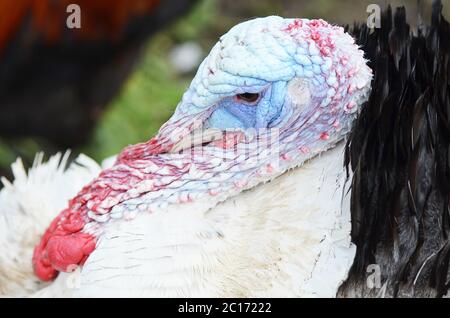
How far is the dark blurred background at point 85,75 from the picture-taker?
375 cm

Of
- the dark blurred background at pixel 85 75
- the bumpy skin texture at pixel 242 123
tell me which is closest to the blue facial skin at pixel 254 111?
the bumpy skin texture at pixel 242 123

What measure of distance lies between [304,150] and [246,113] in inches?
5.2

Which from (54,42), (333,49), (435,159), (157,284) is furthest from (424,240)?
(54,42)

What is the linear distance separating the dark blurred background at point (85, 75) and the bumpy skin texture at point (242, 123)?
175 centimetres

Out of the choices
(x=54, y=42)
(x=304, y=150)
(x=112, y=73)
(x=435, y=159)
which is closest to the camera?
(x=435, y=159)

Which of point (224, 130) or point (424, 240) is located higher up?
point (224, 130)

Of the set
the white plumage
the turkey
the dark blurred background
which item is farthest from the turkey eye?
the dark blurred background

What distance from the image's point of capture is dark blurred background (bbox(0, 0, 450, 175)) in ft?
12.3

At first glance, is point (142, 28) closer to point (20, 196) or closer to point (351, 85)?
point (20, 196)

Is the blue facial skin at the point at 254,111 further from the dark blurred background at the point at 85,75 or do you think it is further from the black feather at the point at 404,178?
the dark blurred background at the point at 85,75

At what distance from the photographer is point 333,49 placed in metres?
1.59

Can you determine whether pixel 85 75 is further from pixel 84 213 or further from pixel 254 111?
pixel 254 111

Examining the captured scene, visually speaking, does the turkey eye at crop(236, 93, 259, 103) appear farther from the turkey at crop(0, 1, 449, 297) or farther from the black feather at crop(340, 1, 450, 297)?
the black feather at crop(340, 1, 450, 297)

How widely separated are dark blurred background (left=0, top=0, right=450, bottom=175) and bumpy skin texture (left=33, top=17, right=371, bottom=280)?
5.73 feet
